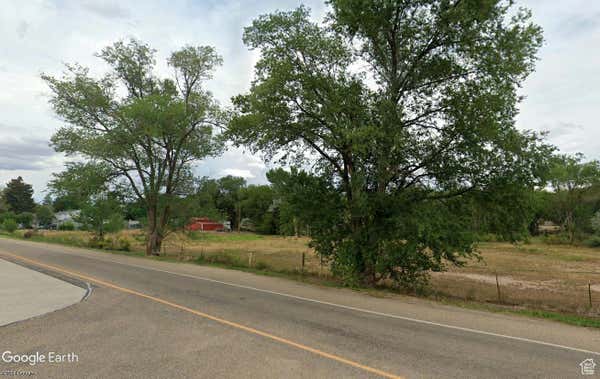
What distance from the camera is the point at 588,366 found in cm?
559

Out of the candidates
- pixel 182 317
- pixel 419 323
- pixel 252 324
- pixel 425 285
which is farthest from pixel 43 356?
pixel 425 285

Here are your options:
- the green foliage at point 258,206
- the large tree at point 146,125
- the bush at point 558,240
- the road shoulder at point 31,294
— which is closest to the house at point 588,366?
the road shoulder at point 31,294

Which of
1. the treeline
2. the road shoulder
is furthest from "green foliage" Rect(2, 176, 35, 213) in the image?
the treeline

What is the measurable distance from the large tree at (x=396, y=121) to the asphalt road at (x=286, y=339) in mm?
3659

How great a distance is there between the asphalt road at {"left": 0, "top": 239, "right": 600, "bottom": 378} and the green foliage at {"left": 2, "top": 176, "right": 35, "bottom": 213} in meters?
129

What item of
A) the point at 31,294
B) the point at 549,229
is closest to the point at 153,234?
the point at 31,294

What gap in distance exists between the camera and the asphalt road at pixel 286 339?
201 inches

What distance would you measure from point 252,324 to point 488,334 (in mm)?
5033

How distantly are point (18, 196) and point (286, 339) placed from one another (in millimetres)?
137131

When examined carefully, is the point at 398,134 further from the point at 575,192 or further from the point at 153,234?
the point at 575,192

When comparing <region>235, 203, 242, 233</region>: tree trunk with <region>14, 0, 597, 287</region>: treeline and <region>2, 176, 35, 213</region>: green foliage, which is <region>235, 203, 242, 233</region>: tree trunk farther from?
<region>14, 0, 597, 287</region>: treeline

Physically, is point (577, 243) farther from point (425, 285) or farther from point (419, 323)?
point (419, 323)

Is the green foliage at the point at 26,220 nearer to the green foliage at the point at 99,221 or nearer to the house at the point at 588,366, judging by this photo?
the green foliage at the point at 99,221

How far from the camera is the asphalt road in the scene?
511cm
